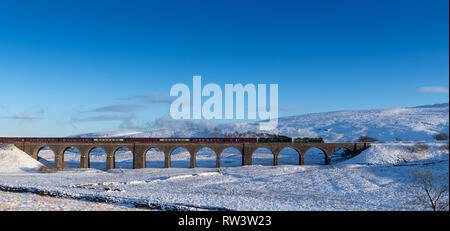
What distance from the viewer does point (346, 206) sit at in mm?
22891

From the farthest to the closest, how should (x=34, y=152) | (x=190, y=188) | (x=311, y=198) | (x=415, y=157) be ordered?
1. (x=34, y=152)
2. (x=415, y=157)
3. (x=190, y=188)
4. (x=311, y=198)

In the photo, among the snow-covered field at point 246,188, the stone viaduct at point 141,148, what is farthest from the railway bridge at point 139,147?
the snow-covered field at point 246,188

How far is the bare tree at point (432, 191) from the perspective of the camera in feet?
72.8

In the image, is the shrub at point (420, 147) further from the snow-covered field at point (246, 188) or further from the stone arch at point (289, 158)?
the stone arch at point (289, 158)

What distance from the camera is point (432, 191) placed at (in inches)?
1061

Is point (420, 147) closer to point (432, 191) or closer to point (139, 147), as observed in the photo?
point (432, 191)

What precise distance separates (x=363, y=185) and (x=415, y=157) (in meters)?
21.3

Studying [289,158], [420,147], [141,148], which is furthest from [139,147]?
[420,147]

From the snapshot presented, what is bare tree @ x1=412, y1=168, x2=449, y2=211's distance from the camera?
72.8 feet

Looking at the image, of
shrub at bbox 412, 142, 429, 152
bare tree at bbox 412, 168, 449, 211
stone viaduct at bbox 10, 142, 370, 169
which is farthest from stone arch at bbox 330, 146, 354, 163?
bare tree at bbox 412, 168, 449, 211

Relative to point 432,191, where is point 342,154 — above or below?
below
